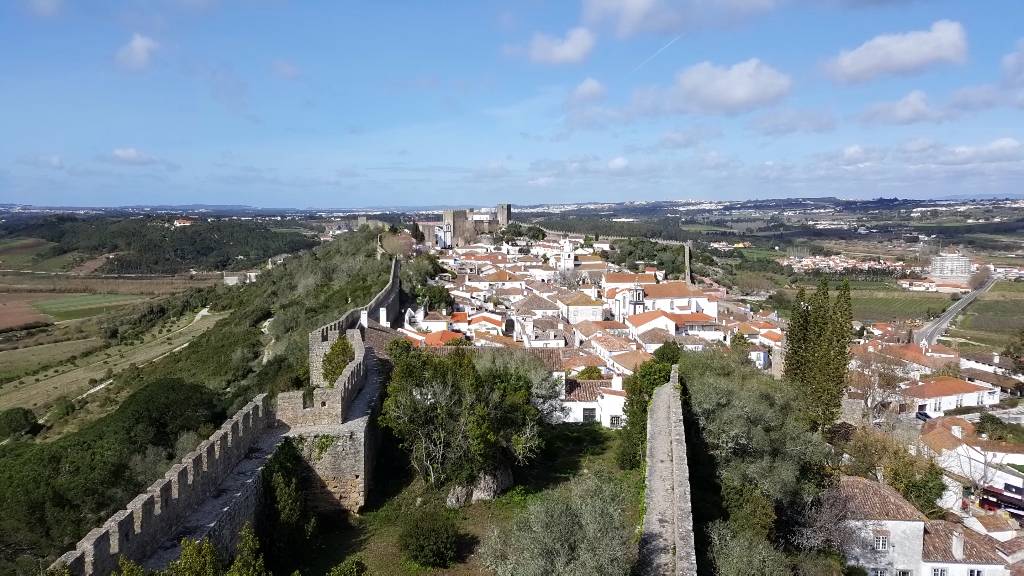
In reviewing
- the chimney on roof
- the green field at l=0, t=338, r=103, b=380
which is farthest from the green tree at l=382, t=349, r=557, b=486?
the green field at l=0, t=338, r=103, b=380

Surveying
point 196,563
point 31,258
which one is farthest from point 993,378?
point 31,258

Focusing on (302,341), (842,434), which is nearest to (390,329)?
(302,341)

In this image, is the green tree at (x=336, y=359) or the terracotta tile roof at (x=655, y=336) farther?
the terracotta tile roof at (x=655, y=336)

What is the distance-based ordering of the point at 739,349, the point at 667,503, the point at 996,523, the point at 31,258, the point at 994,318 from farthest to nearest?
1. the point at 31,258
2. the point at 994,318
3. the point at 739,349
4. the point at 996,523
5. the point at 667,503

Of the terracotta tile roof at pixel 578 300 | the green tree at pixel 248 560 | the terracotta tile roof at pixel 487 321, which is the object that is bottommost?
the terracotta tile roof at pixel 487 321

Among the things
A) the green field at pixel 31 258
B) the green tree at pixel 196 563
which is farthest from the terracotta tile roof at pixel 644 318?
the green field at pixel 31 258

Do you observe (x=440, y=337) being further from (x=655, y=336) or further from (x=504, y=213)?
(x=504, y=213)

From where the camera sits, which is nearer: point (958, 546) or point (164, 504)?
point (164, 504)

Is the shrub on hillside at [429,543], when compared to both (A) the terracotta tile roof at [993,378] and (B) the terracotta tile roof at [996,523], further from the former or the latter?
(A) the terracotta tile roof at [993,378]
